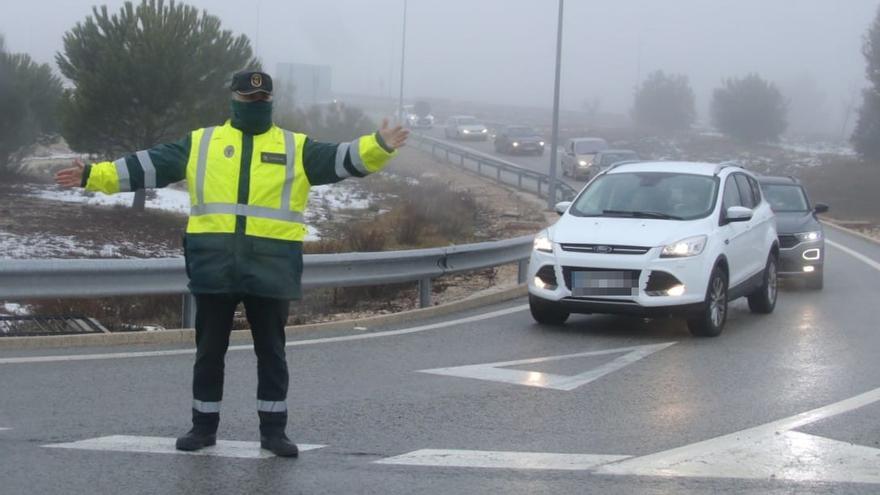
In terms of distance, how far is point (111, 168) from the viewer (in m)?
5.77

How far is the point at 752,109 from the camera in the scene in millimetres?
81438

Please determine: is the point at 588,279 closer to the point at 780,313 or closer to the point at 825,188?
the point at 780,313

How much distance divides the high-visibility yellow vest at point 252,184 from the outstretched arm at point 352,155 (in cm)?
6

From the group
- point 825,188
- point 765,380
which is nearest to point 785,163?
point 825,188

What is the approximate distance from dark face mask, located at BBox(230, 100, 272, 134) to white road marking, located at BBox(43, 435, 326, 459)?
1596mm

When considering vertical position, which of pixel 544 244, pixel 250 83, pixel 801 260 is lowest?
pixel 801 260

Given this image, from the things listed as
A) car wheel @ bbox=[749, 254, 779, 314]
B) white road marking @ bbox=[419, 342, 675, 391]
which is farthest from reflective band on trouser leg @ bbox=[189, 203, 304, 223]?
car wheel @ bbox=[749, 254, 779, 314]

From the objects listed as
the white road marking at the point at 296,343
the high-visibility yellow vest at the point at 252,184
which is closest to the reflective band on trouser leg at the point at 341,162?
the high-visibility yellow vest at the point at 252,184

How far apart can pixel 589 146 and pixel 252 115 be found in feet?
138

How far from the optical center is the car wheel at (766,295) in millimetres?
12758

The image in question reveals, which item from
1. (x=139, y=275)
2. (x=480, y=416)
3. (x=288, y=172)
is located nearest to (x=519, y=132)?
(x=139, y=275)

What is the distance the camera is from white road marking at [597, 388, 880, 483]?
573 cm

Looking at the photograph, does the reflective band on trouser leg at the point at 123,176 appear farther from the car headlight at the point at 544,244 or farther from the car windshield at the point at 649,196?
the car windshield at the point at 649,196

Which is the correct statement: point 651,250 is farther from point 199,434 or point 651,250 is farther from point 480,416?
point 199,434
